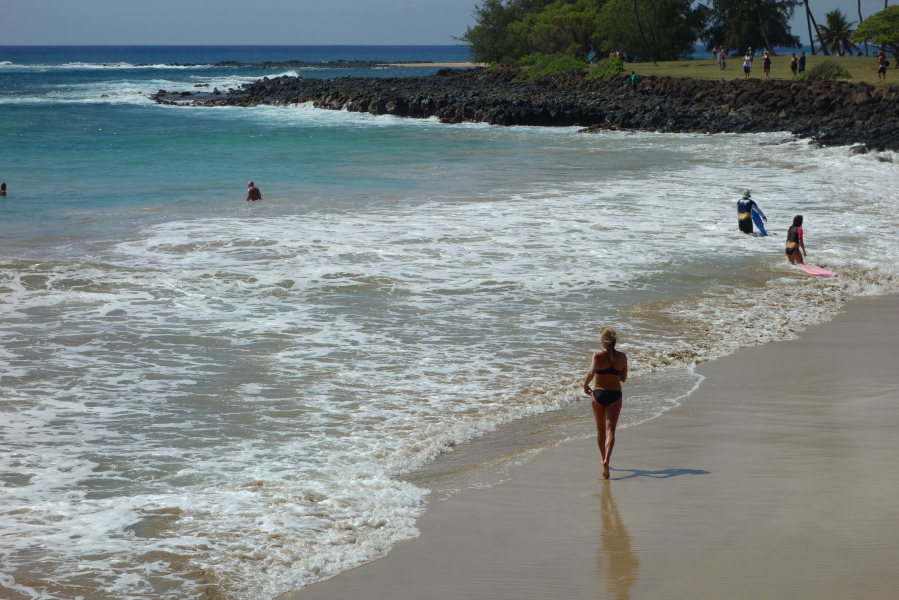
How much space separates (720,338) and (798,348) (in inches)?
35.1

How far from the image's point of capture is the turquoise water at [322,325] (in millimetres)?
6250

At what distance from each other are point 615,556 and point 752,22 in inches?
2580

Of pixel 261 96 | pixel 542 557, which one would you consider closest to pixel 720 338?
pixel 542 557

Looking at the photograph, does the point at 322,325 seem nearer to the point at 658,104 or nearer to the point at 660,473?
the point at 660,473

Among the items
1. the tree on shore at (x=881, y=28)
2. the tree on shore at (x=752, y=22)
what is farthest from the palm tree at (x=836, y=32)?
the tree on shore at (x=881, y=28)

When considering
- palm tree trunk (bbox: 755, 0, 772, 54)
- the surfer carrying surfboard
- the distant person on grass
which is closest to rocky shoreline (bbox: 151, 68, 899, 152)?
palm tree trunk (bbox: 755, 0, 772, 54)

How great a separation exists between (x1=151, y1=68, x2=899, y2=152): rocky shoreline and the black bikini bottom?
83.1ft

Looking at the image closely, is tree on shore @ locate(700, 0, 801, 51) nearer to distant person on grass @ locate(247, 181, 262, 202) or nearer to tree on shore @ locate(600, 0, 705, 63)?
tree on shore @ locate(600, 0, 705, 63)

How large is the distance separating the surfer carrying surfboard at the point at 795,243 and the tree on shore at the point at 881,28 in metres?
35.6

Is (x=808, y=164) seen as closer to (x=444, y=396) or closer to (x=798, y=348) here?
(x=798, y=348)

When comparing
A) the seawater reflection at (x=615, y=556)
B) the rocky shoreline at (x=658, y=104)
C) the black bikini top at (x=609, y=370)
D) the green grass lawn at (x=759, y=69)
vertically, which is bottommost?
the seawater reflection at (x=615, y=556)

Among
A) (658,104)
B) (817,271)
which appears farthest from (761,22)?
(817,271)

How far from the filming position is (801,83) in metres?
41.1

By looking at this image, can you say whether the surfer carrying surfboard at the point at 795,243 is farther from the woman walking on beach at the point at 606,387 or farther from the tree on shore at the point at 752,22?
the tree on shore at the point at 752,22
